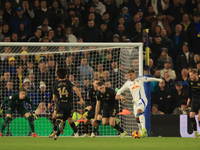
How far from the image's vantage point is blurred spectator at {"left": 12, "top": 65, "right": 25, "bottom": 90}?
10.9 meters

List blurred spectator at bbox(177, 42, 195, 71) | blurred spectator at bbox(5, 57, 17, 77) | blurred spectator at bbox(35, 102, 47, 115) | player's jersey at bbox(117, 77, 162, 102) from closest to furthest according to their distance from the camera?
1. player's jersey at bbox(117, 77, 162, 102)
2. blurred spectator at bbox(35, 102, 47, 115)
3. blurred spectator at bbox(5, 57, 17, 77)
4. blurred spectator at bbox(177, 42, 195, 71)

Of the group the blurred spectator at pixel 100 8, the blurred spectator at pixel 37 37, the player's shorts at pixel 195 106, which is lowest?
the player's shorts at pixel 195 106

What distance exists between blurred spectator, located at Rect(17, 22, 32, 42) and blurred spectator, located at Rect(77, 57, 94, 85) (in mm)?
2101

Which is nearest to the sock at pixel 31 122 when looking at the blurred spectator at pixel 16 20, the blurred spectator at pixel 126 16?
the blurred spectator at pixel 16 20

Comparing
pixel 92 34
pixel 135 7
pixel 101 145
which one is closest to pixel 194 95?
pixel 101 145

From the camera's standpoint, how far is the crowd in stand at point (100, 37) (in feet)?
35.6

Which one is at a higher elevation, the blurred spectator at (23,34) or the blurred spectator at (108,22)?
the blurred spectator at (108,22)

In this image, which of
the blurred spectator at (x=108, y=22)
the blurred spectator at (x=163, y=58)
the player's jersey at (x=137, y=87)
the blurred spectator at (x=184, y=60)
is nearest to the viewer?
the player's jersey at (x=137, y=87)

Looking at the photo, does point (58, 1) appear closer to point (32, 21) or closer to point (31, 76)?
point (32, 21)

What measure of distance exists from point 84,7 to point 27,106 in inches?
168

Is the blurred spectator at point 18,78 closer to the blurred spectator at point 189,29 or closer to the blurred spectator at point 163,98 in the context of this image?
the blurred spectator at point 163,98

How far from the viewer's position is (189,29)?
12758 millimetres

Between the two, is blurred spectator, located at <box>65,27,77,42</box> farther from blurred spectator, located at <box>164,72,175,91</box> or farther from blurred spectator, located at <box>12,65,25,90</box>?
blurred spectator, located at <box>164,72,175,91</box>

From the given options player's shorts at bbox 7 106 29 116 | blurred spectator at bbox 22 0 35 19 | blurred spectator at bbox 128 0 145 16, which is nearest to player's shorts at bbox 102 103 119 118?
player's shorts at bbox 7 106 29 116
